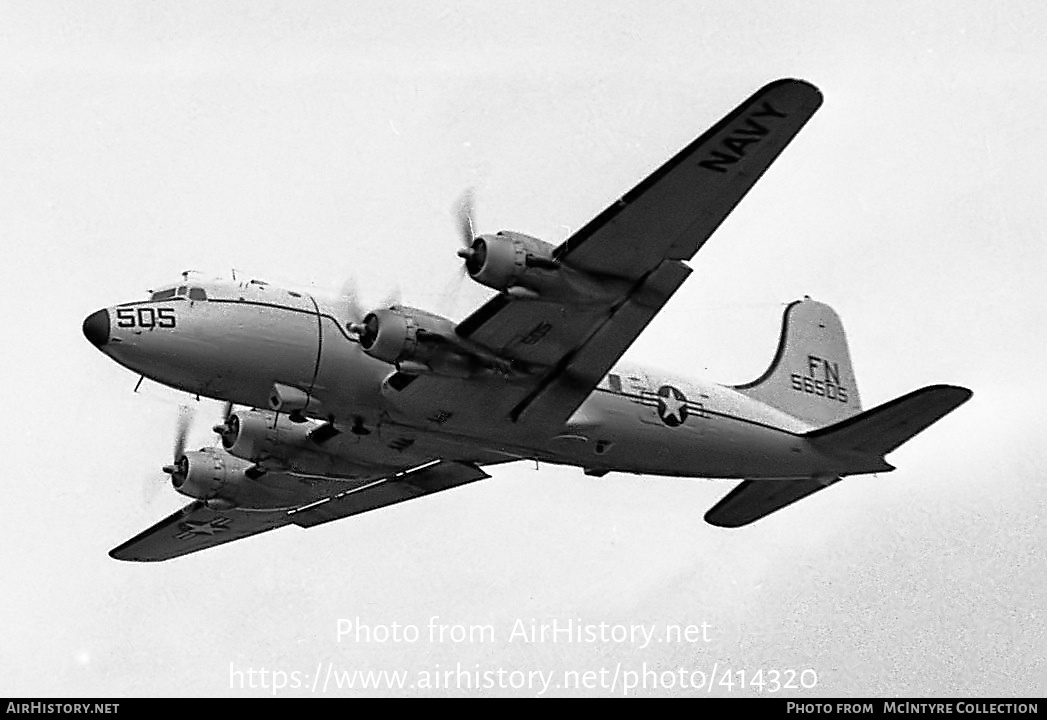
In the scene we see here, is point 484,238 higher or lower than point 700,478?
higher

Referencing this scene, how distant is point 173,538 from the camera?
2917 cm

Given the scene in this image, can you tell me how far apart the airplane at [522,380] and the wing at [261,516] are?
0.09 metres

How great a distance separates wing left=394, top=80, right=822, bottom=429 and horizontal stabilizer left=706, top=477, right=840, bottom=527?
5.17m

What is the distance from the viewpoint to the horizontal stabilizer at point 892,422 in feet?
73.4

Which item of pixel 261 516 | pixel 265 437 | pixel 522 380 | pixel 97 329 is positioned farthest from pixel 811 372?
pixel 97 329

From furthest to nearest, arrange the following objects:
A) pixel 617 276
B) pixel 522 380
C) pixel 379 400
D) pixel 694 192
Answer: pixel 522 380, pixel 379 400, pixel 617 276, pixel 694 192

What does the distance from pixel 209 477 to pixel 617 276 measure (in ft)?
31.6

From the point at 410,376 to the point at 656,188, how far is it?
4494 mm

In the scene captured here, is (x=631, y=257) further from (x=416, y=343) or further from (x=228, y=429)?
(x=228, y=429)

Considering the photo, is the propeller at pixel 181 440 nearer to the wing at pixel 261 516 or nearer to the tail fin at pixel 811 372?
the wing at pixel 261 516

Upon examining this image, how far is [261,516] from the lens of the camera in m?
28.5
